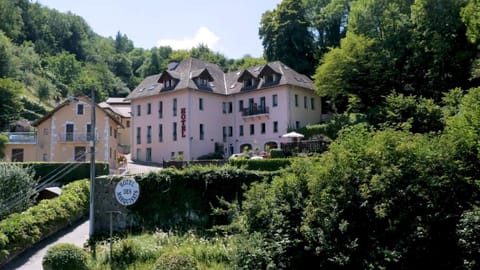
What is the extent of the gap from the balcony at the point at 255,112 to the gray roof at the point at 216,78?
191 centimetres

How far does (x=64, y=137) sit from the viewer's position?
42.8m

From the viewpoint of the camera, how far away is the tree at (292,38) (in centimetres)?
5216

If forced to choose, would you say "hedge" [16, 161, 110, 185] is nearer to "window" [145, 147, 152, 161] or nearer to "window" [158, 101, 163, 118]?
"window" [145, 147, 152, 161]

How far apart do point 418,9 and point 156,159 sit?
27.7 meters

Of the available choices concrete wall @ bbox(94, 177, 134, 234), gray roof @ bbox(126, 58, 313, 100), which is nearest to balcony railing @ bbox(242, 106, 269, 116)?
gray roof @ bbox(126, 58, 313, 100)

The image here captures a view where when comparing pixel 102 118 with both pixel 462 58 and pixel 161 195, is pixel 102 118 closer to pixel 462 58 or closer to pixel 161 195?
pixel 161 195

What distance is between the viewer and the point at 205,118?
46.1m

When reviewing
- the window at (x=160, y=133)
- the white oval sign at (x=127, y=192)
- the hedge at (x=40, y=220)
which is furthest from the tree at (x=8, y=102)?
the white oval sign at (x=127, y=192)

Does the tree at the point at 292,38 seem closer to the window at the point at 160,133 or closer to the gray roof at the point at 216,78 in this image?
the gray roof at the point at 216,78

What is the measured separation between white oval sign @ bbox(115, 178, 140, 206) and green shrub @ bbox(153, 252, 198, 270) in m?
3.32

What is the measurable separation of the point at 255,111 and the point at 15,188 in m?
25.2

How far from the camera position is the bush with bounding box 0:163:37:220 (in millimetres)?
23609

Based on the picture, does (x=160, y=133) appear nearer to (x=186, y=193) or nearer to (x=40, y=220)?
(x=40, y=220)

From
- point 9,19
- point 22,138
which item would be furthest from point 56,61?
point 22,138
